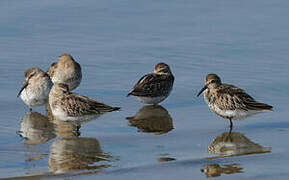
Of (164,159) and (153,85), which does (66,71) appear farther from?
(164,159)

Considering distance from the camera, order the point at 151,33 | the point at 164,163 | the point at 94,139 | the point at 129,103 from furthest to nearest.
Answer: the point at 151,33
the point at 129,103
the point at 94,139
the point at 164,163

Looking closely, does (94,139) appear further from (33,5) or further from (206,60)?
(33,5)

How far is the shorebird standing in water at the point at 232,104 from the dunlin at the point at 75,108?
211cm

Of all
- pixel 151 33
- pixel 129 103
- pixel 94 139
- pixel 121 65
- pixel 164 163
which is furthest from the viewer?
pixel 151 33

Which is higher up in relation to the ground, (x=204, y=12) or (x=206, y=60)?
(x=204, y=12)

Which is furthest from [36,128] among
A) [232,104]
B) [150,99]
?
[232,104]

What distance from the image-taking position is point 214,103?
45.5ft

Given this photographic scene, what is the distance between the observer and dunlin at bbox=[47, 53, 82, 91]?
16969 mm

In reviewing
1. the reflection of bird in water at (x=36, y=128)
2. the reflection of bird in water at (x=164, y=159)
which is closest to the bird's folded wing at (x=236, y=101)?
the reflection of bird in water at (x=164, y=159)

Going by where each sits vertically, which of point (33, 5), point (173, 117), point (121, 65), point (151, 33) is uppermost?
point (33, 5)

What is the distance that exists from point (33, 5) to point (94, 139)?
9.45 m

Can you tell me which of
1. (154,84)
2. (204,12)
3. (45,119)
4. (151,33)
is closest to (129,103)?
(154,84)

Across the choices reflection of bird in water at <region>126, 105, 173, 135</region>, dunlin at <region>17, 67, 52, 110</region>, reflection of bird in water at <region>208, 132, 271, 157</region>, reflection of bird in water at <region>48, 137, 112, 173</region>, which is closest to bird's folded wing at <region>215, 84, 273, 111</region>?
reflection of bird in water at <region>208, 132, 271, 157</region>

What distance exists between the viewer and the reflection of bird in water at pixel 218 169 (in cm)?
1067
